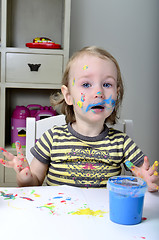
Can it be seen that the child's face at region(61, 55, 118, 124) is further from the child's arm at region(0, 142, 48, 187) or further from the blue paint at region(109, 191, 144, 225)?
the blue paint at region(109, 191, 144, 225)

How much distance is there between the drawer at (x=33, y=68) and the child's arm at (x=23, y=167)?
1196mm

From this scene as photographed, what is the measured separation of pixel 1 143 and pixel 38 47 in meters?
0.69

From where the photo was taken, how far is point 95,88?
0.98 m

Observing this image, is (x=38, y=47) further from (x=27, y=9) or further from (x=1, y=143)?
(x=1, y=143)

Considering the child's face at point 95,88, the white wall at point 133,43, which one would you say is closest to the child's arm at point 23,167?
the child's face at point 95,88

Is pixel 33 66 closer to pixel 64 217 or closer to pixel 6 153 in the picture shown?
pixel 6 153

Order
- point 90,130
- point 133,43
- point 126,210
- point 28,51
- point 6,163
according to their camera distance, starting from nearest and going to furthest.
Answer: point 126,210 < point 6,163 < point 90,130 < point 28,51 < point 133,43

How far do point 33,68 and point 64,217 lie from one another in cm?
162

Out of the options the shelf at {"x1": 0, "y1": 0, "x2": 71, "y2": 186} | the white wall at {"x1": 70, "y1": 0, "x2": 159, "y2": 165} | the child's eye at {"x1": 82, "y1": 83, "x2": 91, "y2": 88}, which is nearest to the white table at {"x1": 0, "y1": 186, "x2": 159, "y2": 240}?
the child's eye at {"x1": 82, "y1": 83, "x2": 91, "y2": 88}

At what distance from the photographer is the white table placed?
1.94 ft

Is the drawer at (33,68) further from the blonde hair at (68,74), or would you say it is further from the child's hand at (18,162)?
the child's hand at (18,162)

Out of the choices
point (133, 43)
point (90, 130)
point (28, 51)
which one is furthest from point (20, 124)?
point (90, 130)

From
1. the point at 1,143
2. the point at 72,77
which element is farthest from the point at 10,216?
the point at 1,143

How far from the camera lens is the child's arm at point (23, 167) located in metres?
0.86
